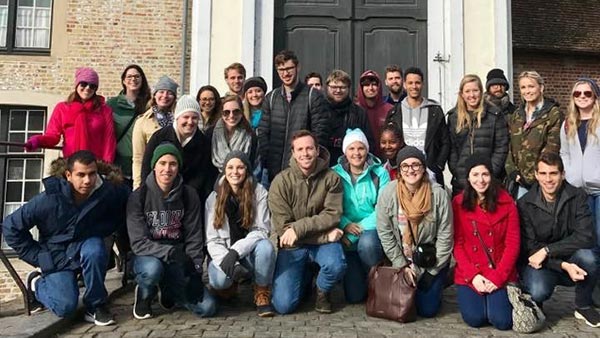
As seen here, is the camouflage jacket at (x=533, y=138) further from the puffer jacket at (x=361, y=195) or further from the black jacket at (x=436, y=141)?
the puffer jacket at (x=361, y=195)

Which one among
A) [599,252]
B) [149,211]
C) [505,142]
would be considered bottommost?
[599,252]

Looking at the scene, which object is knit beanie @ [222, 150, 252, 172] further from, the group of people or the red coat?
the red coat

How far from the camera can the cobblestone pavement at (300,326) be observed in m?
4.35

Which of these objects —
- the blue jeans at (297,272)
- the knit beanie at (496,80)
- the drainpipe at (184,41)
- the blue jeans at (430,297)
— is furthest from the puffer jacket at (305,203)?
the drainpipe at (184,41)

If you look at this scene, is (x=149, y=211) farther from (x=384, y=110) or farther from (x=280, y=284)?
(x=384, y=110)

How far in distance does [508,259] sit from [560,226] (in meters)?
0.55

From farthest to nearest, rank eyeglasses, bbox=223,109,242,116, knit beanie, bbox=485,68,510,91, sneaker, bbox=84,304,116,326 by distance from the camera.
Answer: knit beanie, bbox=485,68,510,91
eyeglasses, bbox=223,109,242,116
sneaker, bbox=84,304,116,326

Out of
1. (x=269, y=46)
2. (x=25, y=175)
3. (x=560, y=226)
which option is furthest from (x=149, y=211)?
(x=25, y=175)

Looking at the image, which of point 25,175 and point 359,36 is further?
point 25,175

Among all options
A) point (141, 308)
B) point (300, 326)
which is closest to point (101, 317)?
point (141, 308)

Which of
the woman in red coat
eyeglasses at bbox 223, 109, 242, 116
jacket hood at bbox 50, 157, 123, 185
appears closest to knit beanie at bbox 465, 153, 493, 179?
the woman in red coat

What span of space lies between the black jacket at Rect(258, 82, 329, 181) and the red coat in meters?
1.68

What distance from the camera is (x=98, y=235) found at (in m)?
4.70

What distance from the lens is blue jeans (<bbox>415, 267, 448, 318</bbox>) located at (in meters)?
4.78
